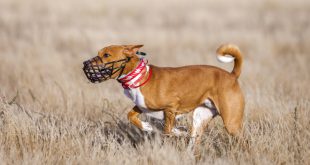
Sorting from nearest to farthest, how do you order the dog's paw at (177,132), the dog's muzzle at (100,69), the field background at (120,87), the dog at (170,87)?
the dog's muzzle at (100,69), the dog at (170,87), the field background at (120,87), the dog's paw at (177,132)

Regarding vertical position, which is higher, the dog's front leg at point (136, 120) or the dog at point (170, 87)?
the dog at point (170, 87)

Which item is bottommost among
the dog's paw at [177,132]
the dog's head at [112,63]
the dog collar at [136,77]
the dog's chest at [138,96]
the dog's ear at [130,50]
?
the dog's paw at [177,132]

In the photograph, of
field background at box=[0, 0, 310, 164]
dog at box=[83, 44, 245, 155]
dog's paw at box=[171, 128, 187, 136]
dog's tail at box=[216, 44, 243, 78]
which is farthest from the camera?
dog's tail at box=[216, 44, 243, 78]

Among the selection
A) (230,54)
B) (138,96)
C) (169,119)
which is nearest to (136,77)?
(138,96)

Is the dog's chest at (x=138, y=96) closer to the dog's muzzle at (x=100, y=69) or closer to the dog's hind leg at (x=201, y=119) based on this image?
the dog's muzzle at (x=100, y=69)

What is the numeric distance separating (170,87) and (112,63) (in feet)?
2.10

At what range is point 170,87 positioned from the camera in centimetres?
567

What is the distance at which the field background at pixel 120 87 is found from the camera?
220 inches

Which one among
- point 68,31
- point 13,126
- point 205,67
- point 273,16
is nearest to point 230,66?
point 68,31

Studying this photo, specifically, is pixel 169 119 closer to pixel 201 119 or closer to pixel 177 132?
pixel 177 132

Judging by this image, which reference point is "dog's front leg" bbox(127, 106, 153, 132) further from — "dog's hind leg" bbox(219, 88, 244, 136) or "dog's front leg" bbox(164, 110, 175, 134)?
"dog's hind leg" bbox(219, 88, 244, 136)

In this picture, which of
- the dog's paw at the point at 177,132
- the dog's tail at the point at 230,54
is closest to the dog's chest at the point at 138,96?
the dog's paw at the point at 177,132

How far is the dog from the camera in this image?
546 centimetres

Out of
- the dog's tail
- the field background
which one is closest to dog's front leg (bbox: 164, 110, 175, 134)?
the field background
